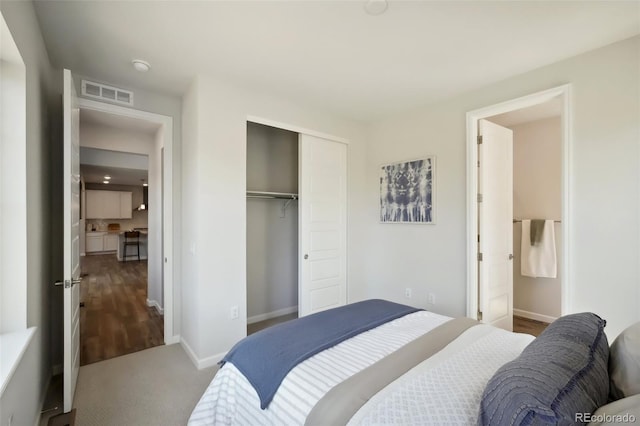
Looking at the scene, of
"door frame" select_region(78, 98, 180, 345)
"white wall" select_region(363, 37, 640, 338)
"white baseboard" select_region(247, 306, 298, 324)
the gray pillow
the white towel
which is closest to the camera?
the gray pillow

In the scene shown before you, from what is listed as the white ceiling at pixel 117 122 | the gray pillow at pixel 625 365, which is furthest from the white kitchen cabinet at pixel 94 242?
the gray pillow at pixel 625 365

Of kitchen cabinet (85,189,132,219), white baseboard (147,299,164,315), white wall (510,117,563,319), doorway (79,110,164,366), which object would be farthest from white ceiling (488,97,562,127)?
kitchen cabinet (85,189,132,219)

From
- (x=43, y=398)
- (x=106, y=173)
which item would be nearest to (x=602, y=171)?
(x=43, y=398)

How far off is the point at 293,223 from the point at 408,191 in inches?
63.6

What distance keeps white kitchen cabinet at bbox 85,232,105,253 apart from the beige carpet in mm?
9054

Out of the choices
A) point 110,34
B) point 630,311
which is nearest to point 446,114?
point 630,311

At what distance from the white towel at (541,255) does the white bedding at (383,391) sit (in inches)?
97.9

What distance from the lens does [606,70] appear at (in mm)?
2146

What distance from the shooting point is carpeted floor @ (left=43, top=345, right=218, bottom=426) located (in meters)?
1.92

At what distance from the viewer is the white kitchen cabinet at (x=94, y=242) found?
9695 millimetres

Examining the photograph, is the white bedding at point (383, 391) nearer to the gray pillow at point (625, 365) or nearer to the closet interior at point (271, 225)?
the gray pillow at point (625, 365)

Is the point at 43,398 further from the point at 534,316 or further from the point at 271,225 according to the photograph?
the point at 534,316

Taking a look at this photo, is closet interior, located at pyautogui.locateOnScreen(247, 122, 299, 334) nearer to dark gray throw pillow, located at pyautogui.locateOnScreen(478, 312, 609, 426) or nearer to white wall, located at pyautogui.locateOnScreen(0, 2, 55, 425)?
white wall, located at pyautogui.locateOnScreen(0, 2, 55, 425)

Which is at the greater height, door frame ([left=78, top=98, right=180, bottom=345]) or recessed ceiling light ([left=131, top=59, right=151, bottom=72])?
recessed ceiling light ([left=131, top=59, right=151, bottom=72])
